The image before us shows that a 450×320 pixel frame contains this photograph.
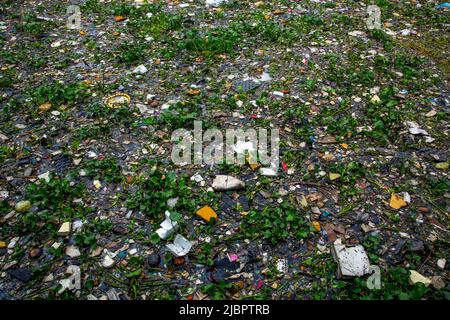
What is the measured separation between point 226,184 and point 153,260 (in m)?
0.87

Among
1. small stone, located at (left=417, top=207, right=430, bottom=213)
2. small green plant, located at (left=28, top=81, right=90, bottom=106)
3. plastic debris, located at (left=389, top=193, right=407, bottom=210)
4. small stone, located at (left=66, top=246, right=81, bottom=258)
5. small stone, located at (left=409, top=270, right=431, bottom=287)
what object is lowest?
small stone, located at (left=409, top=270, right=431, bottom=287)

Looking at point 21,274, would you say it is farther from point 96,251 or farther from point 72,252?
point 96,251

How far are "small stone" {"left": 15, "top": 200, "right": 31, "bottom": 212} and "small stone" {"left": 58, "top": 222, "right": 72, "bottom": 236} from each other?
40 cm

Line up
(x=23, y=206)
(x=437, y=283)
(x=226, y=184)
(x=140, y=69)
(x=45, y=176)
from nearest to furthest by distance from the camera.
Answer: (x=437, y=283), (x=23, y=206), (x=226, y=184), (x=45, y=176), (x=140, y=69)

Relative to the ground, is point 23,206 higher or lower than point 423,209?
higher

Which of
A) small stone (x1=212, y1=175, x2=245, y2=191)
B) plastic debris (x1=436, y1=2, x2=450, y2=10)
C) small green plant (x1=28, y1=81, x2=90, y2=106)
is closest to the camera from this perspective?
small stone (x1=212, y1=175, x2=245, y2=191)

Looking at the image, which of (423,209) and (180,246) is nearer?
(180,246)

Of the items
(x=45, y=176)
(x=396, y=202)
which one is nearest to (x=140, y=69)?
(x=45, y=176)

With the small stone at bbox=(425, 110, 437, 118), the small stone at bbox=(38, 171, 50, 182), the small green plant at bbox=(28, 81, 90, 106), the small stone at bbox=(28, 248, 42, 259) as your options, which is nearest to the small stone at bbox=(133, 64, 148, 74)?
the small green plant at bbox=(28, 81, 90, 106)

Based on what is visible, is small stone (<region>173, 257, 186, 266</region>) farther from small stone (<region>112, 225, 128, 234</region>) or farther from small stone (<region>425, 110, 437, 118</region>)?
small stone (<region>425, 110, 437, 118</region>)

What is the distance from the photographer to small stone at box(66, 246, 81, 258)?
249 centimetres

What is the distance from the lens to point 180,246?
2537 mm

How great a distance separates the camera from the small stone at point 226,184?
9.50ft
